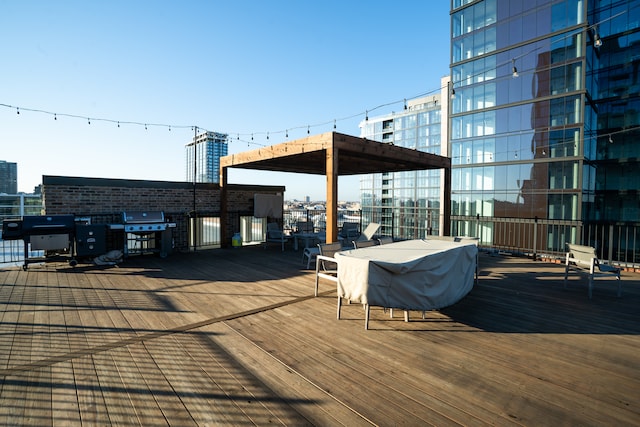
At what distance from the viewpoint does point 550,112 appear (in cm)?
1692

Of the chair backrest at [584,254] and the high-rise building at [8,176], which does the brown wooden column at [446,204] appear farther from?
the high-rise building at [8,176]

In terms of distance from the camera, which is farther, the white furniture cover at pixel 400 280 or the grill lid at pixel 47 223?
the grill lid at pixel 47 223

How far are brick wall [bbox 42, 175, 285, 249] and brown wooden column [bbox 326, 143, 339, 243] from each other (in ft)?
17.0

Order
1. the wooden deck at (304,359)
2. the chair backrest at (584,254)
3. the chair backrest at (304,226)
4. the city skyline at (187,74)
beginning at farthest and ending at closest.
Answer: the chair backrest at (304,226) → the city skyline at (187,74) → the chair backrest at (584,254) → the wooden deck at (304,359)

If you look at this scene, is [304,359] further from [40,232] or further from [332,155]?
[40,232]

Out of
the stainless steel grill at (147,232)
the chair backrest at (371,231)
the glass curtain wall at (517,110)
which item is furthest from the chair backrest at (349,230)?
the glass curtain wall at (517,110)

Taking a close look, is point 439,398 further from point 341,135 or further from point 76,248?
point 76,248

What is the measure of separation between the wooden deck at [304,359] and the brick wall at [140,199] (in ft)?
9.85

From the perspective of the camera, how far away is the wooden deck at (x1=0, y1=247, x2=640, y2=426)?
84.1 inches

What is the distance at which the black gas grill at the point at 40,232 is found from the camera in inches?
250

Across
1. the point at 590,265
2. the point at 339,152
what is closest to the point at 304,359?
the point at 590,265

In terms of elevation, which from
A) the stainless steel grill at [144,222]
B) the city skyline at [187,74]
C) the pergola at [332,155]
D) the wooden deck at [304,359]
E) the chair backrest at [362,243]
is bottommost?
the wooden deck at [304,359]

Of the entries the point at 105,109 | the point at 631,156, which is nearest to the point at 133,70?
the point at 105,109

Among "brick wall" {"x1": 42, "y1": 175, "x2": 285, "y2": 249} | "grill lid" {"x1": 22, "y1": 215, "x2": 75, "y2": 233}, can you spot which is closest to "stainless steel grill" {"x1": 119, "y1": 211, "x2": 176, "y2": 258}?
"brick wall" {"x1": 42, "y1": 175, "x2": 285, "y2": 249}
